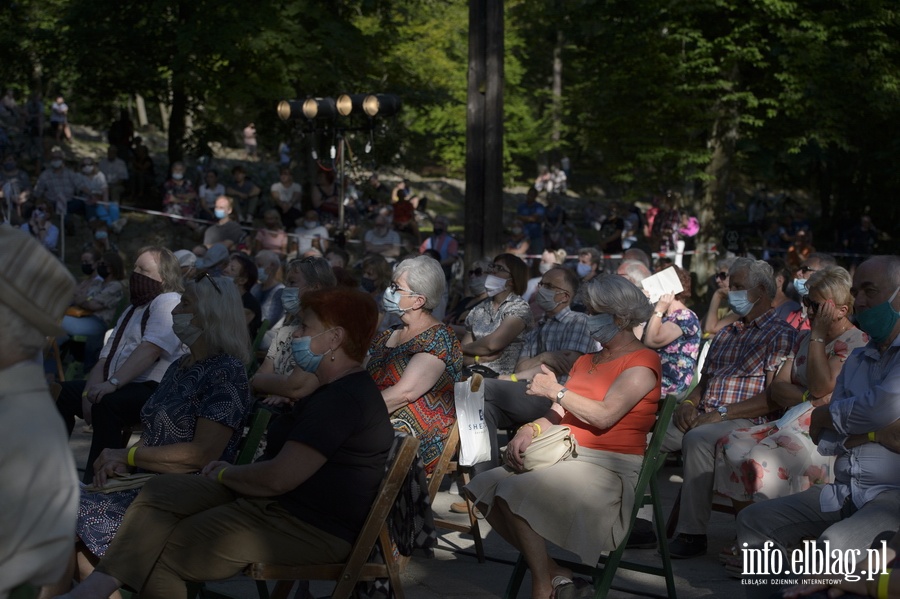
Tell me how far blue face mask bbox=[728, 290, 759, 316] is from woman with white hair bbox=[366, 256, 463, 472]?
1.80 m

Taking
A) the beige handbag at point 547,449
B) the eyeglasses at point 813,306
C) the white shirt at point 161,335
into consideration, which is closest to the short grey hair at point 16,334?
the beige handbag at point 547,449

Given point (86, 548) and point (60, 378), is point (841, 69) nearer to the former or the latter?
point (60, 378)

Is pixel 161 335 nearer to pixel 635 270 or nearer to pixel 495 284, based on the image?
pixel 495 284

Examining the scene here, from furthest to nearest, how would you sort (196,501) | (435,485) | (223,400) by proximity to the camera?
(435,485) < (223,400) < (196,501)

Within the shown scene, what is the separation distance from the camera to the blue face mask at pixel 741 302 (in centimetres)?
636

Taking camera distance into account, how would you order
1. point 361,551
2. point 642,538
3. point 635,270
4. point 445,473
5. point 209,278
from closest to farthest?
point 361,551 → point 209,278 → point 445,473 → point 642,538 → point 635,270

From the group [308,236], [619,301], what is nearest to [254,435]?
[619,301]

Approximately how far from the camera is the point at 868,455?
4.05 m

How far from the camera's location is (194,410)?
461 cm

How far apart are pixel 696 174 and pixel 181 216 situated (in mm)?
9516

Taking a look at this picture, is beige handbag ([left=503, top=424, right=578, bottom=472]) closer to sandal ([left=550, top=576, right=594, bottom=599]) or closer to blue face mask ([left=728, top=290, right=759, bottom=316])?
sandal ([left=550, top=576, right=594, bottom=599])

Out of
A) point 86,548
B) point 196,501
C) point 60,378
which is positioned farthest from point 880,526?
point 60,378

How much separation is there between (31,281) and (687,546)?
4115 millimetres

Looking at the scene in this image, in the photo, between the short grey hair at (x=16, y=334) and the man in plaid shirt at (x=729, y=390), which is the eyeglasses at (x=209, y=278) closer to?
the short grey hair at (x=16, y=334)
